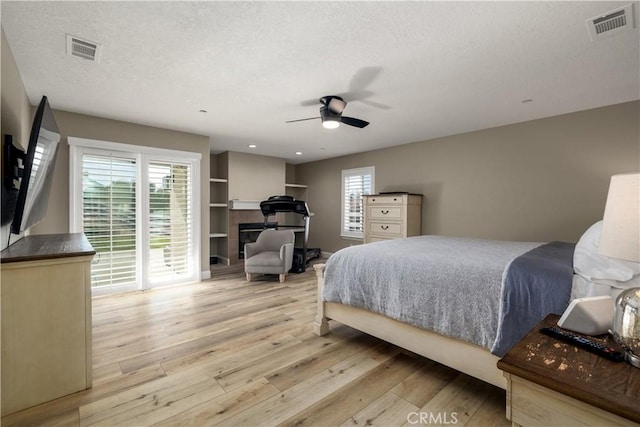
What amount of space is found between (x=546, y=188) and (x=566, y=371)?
11.8 feet

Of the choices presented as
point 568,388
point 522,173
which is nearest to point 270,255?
point 522,173

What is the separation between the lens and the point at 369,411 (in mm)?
1696

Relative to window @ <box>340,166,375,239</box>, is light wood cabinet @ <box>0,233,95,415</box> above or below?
below

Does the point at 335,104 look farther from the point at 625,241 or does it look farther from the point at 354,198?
the point at 354,198

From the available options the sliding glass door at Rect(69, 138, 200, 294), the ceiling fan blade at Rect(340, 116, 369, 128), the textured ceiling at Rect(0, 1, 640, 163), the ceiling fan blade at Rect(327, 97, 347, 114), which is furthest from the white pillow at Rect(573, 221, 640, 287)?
the sliding glass door at Rect(69, 138, 200, 294)

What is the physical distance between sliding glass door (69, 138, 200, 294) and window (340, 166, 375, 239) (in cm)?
324

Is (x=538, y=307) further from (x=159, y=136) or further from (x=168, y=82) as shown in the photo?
(x=159, y=136)

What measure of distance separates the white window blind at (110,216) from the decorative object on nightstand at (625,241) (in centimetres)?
467

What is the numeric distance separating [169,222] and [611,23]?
197 inches

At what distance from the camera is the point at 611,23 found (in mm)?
1800

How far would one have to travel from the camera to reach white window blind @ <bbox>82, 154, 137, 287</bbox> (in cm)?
364

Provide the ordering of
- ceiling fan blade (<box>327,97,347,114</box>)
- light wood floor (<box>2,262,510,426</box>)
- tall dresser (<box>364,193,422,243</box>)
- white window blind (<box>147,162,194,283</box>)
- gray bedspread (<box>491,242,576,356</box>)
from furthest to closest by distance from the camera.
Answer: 1. tall dresser (<box>364,193,422,243</box>)
2. white window blind (<box>147,162,194,283</box>)
3. ceiling fan blade (<box>327,97,347,114</box>)
4. light wood floor (<box>2,262,510,426</box>)
5. gray bedspread (<box>491,242,576,356</box>)

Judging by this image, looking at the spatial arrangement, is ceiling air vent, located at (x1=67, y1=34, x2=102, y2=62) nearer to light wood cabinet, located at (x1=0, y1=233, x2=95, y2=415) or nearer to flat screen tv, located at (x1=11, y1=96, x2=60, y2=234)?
flat screen tv, located at (x1=11, y1=96, x2=60, y2=234)

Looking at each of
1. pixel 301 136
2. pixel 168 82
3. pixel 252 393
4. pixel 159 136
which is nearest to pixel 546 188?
pixel 301 136
